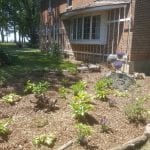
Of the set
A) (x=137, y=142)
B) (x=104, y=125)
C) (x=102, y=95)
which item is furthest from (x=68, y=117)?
(x=137, y=142)

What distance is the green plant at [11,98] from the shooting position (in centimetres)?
839

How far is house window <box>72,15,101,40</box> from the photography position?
1698 centimetres

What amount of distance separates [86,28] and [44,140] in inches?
487

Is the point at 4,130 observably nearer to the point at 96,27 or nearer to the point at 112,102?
the point at 112,102

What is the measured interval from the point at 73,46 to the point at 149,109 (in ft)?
39.4

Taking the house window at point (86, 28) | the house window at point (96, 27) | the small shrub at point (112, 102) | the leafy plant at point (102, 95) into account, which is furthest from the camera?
the house window at point (86, 28)

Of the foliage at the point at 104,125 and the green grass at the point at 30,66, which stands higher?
the green grass at the point at 30,66

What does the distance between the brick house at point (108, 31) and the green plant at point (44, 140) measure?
829 cm

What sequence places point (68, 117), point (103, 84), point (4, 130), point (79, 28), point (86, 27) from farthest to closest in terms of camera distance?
1. point (79, 28)
2. point (86, 27)
3. point (103, 84)
4. point (68, 117)
5. point (4, 130)

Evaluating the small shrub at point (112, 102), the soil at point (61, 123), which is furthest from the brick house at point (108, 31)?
the small shrub at point (112, 102)

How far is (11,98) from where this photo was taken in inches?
334

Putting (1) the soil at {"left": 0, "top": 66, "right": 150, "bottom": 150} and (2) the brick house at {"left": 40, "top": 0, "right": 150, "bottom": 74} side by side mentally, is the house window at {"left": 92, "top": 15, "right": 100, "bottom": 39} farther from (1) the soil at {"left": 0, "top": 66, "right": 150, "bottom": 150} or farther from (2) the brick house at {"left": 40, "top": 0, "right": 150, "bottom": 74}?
(1) the soil at {"left": 0, "top": 66, "right": 150, "bottom": 150}

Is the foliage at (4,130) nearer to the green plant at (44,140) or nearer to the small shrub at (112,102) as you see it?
the green plant at (44,140)

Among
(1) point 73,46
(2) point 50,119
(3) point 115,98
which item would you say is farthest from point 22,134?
(1) point 73,46
